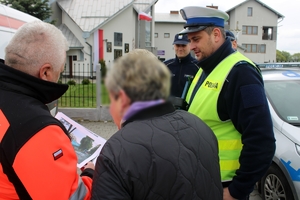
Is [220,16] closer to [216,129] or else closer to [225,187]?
[216,129]

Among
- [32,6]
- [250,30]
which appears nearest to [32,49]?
[32,6]

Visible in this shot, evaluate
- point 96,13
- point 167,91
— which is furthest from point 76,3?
point 167,91

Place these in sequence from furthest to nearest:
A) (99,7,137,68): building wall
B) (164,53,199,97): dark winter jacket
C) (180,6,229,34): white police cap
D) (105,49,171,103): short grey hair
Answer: (99,7,137,68): building wall → (164,53,199,97): dark winter jacket → (180,6,229,34): white police cap → (105,49,171,103): short grey hair

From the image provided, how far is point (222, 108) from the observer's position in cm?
183

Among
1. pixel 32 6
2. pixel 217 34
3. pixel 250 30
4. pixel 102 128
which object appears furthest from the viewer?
pixel 250 30

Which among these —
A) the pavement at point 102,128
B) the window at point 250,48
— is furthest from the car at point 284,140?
the window at point 250,48

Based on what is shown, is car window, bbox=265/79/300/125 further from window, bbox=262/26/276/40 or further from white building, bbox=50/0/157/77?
window, bbox=262/26/276/40

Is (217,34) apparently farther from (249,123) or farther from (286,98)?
(286,98)

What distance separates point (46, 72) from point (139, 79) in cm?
84

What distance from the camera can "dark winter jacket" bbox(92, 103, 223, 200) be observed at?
3.36ft

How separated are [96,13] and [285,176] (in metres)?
29.1

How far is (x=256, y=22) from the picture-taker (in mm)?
45375

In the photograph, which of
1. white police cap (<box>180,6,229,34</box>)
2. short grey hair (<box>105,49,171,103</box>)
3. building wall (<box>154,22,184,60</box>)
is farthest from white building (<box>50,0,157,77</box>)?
short grey hair (<box>105,49,171,103</box>)

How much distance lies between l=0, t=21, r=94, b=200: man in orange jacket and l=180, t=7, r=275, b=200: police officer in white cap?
2.95 ft
